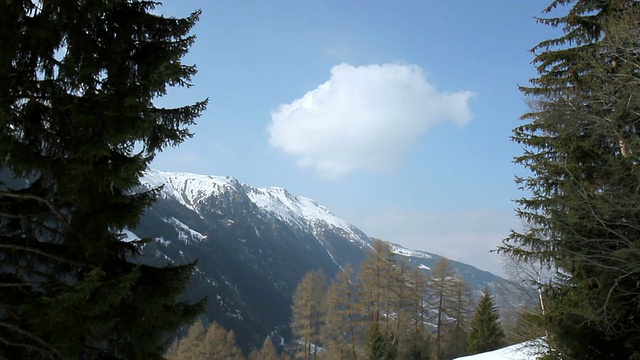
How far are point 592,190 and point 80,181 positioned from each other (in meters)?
8.47

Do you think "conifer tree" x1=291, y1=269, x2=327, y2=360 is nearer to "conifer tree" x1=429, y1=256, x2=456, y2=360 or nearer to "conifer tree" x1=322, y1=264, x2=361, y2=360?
"conifer tree" x1=322, y1=264, x2=361, y2=360

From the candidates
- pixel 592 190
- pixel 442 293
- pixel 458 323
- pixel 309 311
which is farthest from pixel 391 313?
pixel 592 190

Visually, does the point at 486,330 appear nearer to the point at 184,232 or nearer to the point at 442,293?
the point at 442,293

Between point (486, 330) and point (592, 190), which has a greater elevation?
point (592, 190)

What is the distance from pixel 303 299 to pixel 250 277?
11981 centimetres

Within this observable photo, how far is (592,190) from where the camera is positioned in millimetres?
7824

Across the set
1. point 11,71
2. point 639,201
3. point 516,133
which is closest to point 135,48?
point 11,71

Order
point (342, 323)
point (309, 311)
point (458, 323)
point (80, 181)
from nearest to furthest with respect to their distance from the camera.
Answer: point (80, 181), point (342, 323), point (309, 311), point (458, 323)

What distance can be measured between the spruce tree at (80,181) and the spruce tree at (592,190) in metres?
6.67

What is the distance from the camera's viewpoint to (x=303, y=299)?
36062 millimetres

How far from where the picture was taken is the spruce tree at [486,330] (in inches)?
1251

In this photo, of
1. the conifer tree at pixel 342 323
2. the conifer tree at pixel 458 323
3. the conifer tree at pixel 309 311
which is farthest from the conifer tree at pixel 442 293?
the conifer tree at pixel 309 311

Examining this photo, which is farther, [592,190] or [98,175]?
[592,190]

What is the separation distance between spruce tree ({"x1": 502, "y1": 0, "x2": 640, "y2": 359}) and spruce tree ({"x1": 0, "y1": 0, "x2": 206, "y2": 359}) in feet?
21.9
